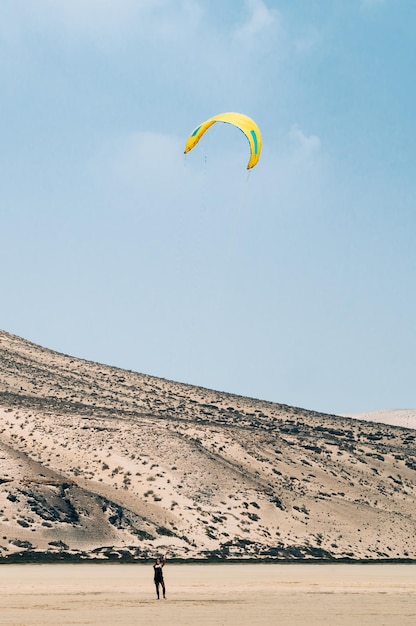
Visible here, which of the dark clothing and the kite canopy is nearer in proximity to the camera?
the dark clothing

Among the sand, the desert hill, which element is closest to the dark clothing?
the sand

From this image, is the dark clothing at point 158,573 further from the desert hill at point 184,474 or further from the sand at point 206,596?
the desert hill at point 184,474

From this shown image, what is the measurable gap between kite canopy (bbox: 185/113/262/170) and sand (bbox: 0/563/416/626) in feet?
60.9

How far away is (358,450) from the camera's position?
89062 mm

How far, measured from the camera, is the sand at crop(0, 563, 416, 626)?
26703 mm

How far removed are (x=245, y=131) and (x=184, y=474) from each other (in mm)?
31572

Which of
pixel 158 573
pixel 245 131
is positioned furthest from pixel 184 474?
pixel 158 573

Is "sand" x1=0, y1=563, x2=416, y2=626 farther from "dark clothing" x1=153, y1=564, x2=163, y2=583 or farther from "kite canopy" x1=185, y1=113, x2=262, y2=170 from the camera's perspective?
"kite canopy" x1=185, y1=113, x2=262, y2=170

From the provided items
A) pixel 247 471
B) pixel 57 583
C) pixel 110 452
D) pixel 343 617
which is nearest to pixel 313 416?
pixel 247 471

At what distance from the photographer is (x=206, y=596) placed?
32.9m

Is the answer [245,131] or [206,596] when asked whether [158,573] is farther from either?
[245,131]

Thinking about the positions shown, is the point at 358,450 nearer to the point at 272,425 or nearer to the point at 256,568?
the point at 272,425

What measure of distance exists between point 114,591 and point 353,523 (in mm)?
36131

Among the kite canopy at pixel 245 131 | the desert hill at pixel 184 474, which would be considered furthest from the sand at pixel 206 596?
the kite canopy at pixel 245 131
